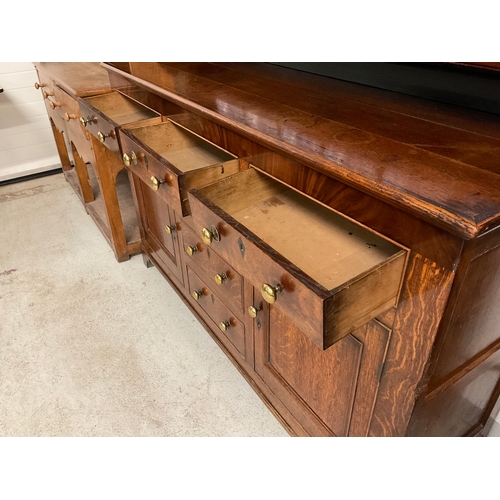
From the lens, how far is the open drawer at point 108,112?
1.53 metres

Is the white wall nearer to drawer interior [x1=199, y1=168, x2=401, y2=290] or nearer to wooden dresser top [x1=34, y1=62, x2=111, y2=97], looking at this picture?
wooden dresser top [x1=34, y1=62, x2=111, y2=97]

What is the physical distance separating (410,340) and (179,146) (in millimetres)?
963

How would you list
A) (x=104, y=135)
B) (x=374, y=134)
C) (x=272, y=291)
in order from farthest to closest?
(x=104, y=135) < (x=374, y=134) < (x=272, y=291)

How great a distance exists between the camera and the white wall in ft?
9.98

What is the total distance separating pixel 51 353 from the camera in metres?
1.70

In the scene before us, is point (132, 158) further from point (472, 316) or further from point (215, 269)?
point (472, 316)

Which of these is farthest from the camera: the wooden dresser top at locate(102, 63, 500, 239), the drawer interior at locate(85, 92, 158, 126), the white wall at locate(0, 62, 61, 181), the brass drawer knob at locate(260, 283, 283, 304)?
the white wall at locate(0, 62, 61, 181)

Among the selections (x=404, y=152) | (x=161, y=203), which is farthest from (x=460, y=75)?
→ (x=161, y=203)

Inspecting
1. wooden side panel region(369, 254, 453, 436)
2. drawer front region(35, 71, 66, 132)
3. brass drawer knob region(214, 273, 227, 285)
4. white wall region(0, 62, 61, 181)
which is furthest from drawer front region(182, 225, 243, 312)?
white wall region(0, 62, 61, 181)

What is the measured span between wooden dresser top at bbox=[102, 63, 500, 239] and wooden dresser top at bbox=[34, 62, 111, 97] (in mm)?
534

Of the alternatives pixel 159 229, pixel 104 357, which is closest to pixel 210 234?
pixel 159 229

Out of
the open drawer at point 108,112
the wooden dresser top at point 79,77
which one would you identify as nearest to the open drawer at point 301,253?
the open drawer at point 108,112

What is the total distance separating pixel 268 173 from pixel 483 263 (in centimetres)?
50

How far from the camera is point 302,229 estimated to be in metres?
0.95
